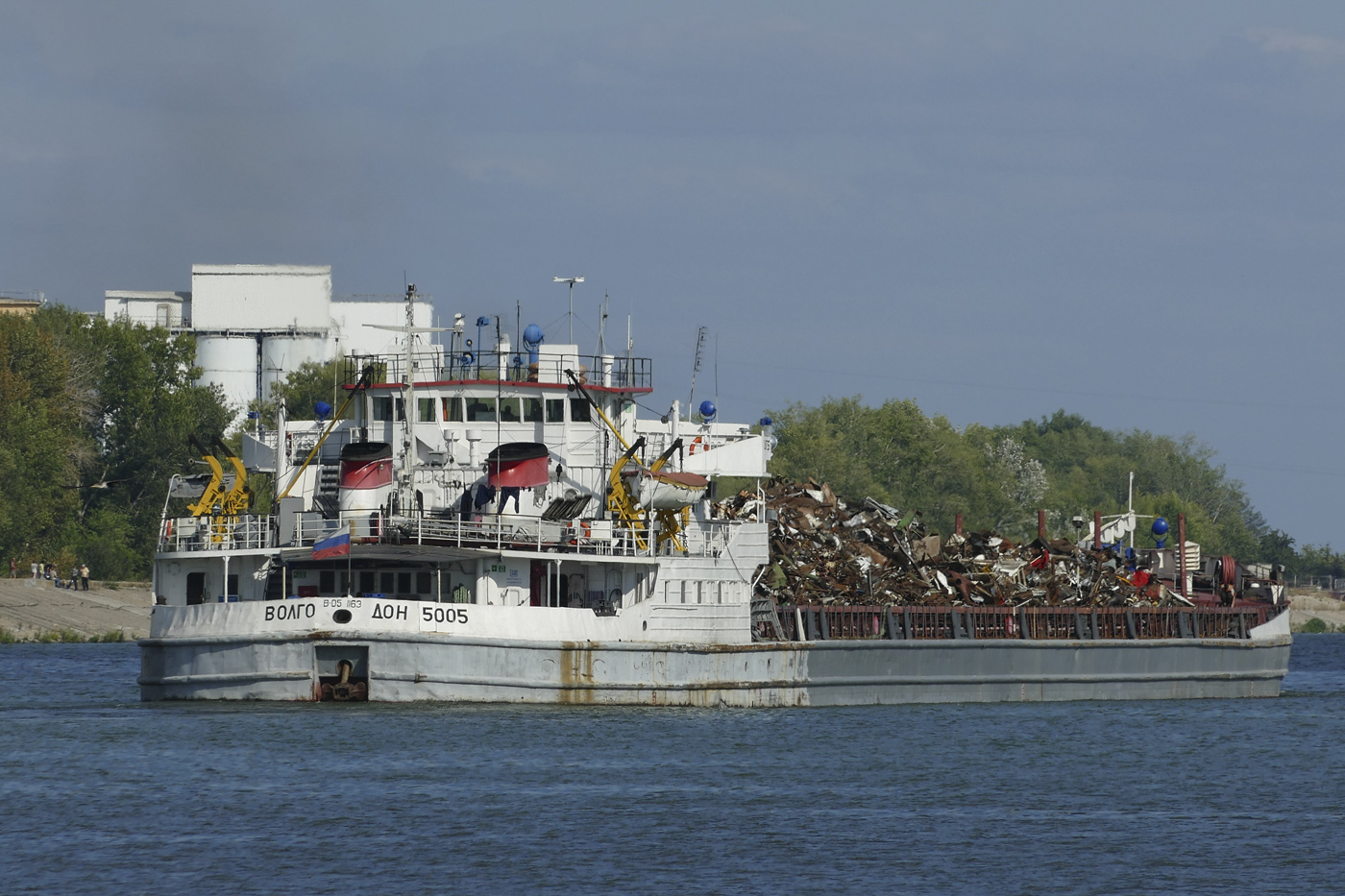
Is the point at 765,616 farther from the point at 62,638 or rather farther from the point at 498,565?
the point at 62,638

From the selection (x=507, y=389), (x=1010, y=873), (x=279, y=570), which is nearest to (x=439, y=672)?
(x=279, y=570)

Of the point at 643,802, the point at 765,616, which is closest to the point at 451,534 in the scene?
the point at 765,616

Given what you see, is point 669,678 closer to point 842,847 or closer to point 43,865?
point 842,847

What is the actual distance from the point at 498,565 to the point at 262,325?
69662mm

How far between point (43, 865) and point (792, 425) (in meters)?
80.4

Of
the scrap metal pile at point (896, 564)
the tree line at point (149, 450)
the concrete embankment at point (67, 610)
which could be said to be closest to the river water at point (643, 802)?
the scrap metal pile at point (896, 564)

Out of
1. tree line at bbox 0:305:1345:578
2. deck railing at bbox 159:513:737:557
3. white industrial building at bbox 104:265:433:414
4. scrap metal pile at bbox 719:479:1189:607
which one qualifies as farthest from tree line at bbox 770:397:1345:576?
deck railing at bbox 159:513:737:557

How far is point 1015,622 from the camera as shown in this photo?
4741 centimetres

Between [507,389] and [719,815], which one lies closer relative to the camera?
[719,815]

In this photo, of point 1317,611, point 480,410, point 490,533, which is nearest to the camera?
point 490,533

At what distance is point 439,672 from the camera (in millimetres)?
34844

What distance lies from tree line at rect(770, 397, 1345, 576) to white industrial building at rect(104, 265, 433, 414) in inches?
922

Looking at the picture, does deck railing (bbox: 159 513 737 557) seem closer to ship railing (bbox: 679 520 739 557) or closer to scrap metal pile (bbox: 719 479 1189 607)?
ship railing (bbox: 679 520 739 557)

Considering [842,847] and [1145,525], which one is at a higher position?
[1145,525]
